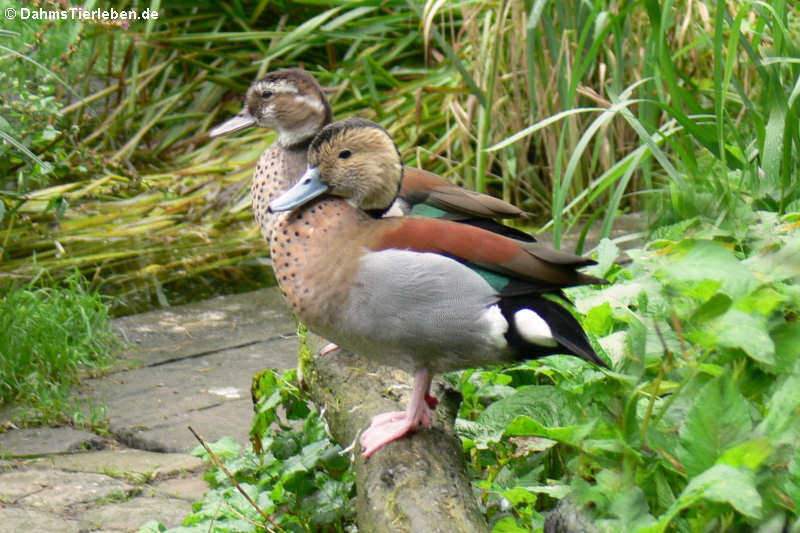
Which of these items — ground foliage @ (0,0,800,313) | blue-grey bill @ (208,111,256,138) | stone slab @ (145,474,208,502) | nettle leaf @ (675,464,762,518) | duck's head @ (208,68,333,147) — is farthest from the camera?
blue-grey bill @ (208,111,256,138)

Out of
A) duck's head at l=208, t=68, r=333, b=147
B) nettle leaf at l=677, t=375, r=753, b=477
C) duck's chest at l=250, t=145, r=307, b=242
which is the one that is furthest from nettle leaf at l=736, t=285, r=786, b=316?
duck's head at l=208, t=68, r=333, b=147

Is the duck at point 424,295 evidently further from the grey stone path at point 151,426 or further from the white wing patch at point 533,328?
the grey stone path at point 151,426

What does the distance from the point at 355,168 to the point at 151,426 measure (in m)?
1.48

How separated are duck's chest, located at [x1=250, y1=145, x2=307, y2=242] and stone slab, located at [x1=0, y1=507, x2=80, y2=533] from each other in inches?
42.6

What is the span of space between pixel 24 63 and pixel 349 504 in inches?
110

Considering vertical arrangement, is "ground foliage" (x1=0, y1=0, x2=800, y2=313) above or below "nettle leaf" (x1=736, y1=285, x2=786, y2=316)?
below

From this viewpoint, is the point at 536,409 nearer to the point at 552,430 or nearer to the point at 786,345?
the point at 552,430

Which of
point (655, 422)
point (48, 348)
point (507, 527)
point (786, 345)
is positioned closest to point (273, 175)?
point (48, 348)

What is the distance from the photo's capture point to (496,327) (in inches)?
99.0

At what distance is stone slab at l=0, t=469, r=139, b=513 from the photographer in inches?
125

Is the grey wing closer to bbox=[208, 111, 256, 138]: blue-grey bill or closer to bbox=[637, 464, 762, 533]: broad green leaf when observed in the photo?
bbox=[637, 464, 762, 533]: broad green leaf

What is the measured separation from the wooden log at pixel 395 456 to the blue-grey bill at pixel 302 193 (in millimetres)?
481

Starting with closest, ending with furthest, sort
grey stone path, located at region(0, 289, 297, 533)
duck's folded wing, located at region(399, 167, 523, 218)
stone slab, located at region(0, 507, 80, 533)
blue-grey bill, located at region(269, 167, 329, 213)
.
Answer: blue-grey bill, located at region(269, 167, 329, 213) < stone slab, located at region(0, 507, 80, 533) < grey stone path, located at region(0, 289, 297, 533) < duck's folded wing, located at region(399, 167, 523, 218)

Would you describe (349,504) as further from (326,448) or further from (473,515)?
(473,515)
